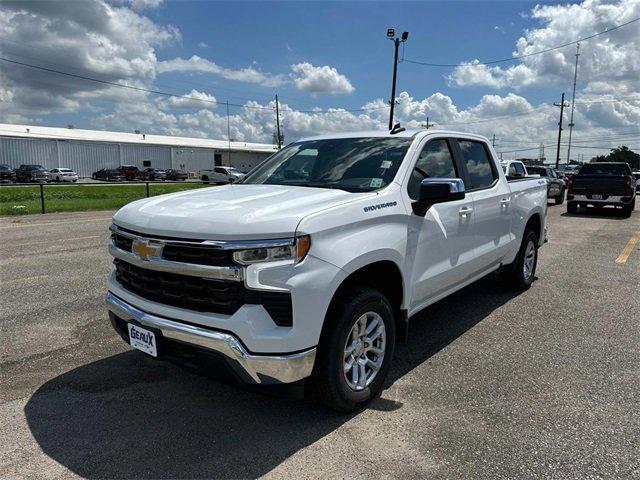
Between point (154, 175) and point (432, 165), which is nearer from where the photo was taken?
point (432, 165)

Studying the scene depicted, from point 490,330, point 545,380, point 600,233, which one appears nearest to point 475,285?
point 490,330

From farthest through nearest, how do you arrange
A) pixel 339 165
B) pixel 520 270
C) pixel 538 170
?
pixel 538 170 → pixel 520 270 → pixel 339 165

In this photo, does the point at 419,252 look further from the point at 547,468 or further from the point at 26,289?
the point at 26,289

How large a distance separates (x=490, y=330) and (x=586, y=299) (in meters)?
2.00

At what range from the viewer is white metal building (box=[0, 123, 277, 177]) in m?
53.7

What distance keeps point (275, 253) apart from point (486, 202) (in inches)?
115

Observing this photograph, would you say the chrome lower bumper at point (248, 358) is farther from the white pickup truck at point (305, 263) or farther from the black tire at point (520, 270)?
the black tire at point (520, 270)

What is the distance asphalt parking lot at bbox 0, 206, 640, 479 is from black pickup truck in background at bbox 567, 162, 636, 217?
12.9m

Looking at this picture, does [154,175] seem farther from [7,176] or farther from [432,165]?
[432,165]

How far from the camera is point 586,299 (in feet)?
20.4

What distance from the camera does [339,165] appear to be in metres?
4.11

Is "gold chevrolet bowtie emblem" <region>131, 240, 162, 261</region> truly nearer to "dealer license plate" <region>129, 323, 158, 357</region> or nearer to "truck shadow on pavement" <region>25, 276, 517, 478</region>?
"dealer license plate" <region>129, 323, 158, 357</region>

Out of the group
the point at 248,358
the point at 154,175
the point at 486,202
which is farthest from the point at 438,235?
the point at 154,175

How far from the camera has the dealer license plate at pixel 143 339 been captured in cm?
303
